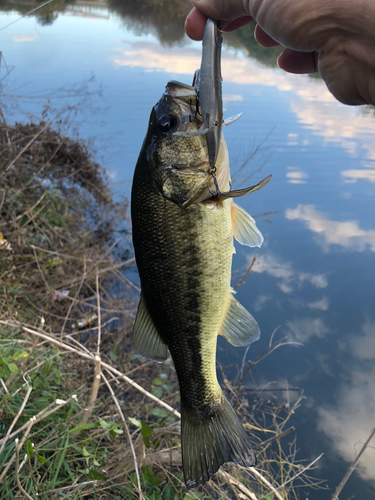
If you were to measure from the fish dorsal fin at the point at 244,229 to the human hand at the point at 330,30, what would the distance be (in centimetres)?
65

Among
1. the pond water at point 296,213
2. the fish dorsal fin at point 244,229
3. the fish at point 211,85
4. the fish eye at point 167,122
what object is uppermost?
the fish at point 211,85

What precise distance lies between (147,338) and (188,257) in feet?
1.36

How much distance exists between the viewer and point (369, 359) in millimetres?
5164

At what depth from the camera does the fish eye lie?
1.37m

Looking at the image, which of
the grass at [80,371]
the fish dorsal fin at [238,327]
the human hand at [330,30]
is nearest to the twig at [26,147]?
the grass at [80,371]

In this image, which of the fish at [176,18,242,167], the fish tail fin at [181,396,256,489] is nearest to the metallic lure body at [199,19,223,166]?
the fish at [176,18,242,167]

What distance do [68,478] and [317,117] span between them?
11.6 meters

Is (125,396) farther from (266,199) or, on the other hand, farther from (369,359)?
(266,199)

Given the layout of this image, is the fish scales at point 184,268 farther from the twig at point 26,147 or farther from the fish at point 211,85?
the twig at point 26,147

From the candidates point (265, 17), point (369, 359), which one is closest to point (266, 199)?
point (369, 359)

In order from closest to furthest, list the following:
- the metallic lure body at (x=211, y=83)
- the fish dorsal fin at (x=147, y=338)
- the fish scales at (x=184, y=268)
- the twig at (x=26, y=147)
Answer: the metallic lure body at (x=211, y=83), the fish scales at (x=184, y=268), the fish dorsal fin at (x=147, y=338), the twig at (x=26, y=147)

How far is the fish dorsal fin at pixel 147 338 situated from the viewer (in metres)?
1.48

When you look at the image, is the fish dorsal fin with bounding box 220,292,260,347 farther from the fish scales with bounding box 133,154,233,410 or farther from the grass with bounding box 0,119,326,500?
the grass with bounding box 0,119,326,500

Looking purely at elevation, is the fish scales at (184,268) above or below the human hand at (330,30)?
below
